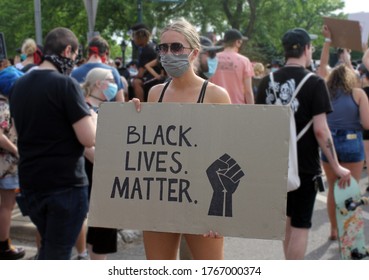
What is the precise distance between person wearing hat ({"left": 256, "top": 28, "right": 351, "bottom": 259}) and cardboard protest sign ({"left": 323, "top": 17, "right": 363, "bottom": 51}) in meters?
1.18

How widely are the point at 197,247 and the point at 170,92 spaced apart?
0.83m

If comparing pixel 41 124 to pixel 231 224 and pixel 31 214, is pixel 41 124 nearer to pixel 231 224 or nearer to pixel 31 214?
pixel 31 214

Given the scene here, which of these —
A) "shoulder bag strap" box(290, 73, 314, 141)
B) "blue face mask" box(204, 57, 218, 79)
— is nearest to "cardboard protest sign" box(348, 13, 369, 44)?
"blue face mask" box(204, 57, 218, 79)

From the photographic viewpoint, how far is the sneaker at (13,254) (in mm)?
5170

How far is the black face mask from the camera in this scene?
3.57 m

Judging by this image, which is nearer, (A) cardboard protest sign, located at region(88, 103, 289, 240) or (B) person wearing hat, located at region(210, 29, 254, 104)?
(A) cardboard protest sign, located at region(88, 103, 289, 240)

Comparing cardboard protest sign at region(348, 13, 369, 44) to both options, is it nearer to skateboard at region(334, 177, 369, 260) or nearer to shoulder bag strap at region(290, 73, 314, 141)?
skateboard at region(334, 177, 369, 260)

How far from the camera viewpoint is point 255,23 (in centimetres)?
3619

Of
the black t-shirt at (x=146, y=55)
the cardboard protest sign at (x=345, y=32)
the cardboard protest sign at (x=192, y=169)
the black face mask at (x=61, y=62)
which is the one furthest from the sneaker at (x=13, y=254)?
the cardboard protest sign at (x=345, y=32)

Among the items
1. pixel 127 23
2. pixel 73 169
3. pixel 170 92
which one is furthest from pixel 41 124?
pixel 127 23

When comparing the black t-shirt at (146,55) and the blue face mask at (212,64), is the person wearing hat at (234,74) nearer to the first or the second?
the blue face mask at (212,64)

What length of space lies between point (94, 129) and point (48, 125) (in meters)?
0.28

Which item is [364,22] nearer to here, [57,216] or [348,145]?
[348,145]

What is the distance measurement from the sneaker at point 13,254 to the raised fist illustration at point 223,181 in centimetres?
319
